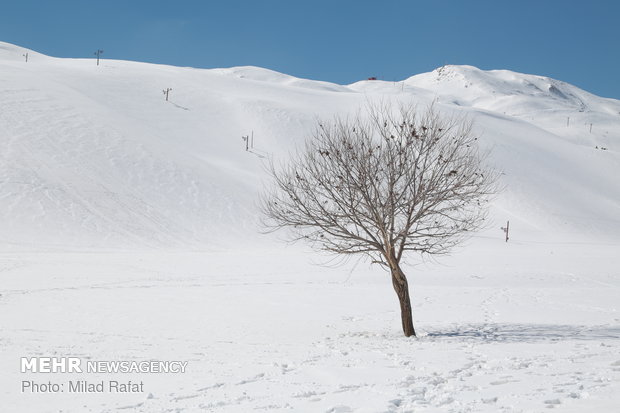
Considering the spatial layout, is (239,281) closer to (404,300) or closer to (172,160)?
(404,300)

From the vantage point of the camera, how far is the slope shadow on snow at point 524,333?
13406 mm

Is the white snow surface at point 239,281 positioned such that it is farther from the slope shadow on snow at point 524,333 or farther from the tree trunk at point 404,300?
the tree trunk at point 404,300

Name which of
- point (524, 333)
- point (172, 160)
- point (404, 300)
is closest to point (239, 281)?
point (404, 300)

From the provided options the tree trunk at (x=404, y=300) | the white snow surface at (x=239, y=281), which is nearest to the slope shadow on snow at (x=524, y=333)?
the white snow surface at (x=239, y=281)

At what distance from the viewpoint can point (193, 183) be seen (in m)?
54.3

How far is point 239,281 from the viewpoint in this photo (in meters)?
26.7

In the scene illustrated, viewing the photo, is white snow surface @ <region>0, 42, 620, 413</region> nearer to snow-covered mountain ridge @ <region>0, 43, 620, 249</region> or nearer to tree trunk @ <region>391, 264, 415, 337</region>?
snow-covered mountain ridge @ <region>0, 43, 620, 249</region>

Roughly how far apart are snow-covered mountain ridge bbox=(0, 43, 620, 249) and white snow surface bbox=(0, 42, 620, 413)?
0.27m

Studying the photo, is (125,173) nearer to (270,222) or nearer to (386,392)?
(270,222)

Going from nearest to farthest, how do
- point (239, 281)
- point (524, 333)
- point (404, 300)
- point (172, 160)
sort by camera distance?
point (404, 300) → point (524, 333) → point (239, 281) → point (172, 160)

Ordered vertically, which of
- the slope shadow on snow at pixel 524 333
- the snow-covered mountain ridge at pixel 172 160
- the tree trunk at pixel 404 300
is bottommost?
the slope shadow on snow at pixel 524 333

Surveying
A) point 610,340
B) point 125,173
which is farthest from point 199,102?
→ point 610,340

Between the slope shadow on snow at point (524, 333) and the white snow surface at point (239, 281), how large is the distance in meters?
0.08

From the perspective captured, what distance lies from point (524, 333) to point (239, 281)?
15076 millimetres
